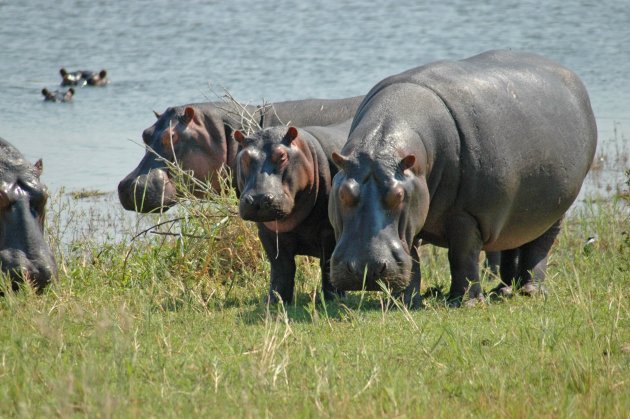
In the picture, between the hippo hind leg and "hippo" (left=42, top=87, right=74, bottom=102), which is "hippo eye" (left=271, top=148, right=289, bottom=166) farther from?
"hippo" (left=42, top=87, right=74, bottom=102)

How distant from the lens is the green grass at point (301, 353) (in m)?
4.29

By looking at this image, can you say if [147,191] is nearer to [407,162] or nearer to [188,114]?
[188,114]

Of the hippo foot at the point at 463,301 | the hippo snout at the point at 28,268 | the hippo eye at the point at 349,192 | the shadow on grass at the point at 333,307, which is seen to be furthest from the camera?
the hippo foot at the point at 463,301

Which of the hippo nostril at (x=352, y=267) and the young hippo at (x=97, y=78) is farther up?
the hippo nostril at (x=352, y=267)

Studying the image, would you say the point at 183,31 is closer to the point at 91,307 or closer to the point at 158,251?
the point at 158,251

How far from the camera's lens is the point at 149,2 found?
24.9 meters

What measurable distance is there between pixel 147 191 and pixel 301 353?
12.6 ft

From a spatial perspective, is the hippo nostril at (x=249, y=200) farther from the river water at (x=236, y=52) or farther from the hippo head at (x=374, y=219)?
the river water at (x=236, y=52)

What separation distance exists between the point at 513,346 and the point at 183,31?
1746 centimetres

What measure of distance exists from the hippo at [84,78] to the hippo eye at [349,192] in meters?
12.3

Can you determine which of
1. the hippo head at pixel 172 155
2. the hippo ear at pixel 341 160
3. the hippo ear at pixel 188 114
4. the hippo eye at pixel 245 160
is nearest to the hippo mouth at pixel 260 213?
the hippo eye at pixel 245 160

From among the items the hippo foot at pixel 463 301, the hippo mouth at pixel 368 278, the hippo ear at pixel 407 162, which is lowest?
the hippo foot at pixel 463 301

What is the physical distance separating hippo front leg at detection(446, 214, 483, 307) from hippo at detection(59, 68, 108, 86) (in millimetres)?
11849

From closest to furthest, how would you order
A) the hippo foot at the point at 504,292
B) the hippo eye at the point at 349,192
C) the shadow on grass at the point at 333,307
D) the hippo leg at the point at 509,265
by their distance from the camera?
the hippo eye at the point at 349,192
the shadow on grass at the point at 333,307
the hippo foot at the point at 504,292
the hippo leg at the point at 509,265
